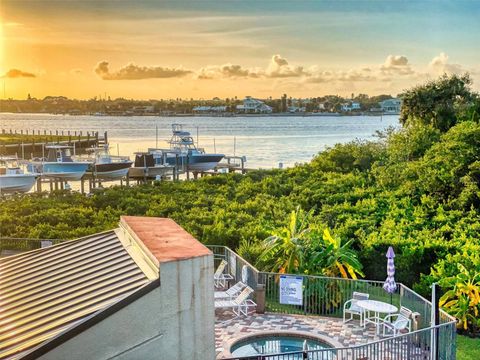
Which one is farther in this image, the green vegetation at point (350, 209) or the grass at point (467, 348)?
the green vegetation at point (350, 209)

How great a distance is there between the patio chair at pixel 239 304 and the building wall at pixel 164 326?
23.7ft

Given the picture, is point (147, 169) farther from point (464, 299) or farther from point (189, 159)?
point (464, 299)

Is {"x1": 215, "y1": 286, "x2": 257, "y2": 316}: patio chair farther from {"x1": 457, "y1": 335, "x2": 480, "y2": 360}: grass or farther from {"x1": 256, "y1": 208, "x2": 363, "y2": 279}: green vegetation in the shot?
{"x1": 457, "y1": 335, "x2": 480, "y2": 360}: grass

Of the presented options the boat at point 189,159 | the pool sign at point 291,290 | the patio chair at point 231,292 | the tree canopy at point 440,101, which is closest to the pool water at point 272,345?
the pool sign at point 291,290

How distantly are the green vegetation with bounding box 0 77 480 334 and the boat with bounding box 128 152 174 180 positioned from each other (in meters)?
20.0

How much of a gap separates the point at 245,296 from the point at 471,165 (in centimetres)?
1646

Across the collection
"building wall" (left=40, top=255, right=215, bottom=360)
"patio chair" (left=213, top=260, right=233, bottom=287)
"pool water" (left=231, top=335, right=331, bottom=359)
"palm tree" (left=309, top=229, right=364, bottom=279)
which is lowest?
"pool water" (left=231, top=335, right=331, bottom=359)

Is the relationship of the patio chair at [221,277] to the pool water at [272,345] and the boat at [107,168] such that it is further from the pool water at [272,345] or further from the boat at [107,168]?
the boat at [107,168]

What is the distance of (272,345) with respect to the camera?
1514cm

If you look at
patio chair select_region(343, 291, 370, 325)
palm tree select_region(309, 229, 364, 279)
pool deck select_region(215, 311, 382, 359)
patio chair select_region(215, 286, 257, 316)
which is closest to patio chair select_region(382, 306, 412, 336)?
pool deck select_region(215, 311, 382, 359)

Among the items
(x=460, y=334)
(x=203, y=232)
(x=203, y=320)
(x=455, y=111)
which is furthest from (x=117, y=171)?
(x=203, y=320)

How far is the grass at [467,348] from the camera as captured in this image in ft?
48.9

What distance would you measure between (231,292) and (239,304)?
33.8 inches

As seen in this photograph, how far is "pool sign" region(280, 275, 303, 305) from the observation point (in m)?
17.2
